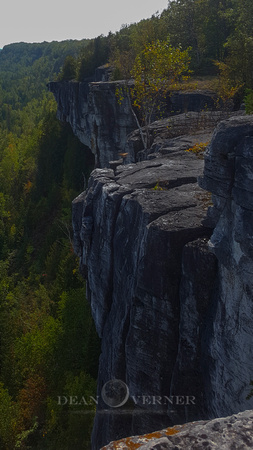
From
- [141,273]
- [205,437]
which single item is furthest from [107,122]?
[205,437]

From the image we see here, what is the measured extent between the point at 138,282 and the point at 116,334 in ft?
8.02

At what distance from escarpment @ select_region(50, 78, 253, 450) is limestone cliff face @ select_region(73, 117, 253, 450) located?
2 centimetres

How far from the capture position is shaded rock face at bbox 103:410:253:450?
9.27ft

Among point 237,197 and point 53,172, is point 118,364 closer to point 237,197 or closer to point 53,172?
point 237,197

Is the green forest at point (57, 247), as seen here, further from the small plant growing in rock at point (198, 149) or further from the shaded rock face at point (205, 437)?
the shaded rock face at point (205, 437)

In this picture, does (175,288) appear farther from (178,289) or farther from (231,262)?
(231,262)

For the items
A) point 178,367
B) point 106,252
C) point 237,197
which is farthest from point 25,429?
point 237,197

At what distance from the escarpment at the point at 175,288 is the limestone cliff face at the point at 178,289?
0.9 inches

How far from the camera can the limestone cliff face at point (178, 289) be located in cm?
669

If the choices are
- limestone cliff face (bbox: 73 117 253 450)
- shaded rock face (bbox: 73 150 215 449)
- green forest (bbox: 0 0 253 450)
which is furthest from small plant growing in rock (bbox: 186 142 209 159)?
green forest (bbox: 0 0 253 450)

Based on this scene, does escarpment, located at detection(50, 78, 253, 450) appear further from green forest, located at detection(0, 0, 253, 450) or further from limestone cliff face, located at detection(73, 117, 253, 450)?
green forest, located at detection(0, 0, 253, 450)

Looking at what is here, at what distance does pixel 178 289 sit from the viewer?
8102 millimetres

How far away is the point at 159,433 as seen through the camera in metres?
3.18

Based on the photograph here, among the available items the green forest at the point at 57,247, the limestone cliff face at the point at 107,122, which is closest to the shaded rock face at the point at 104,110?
the limestone cliff face at the point at 107,122
